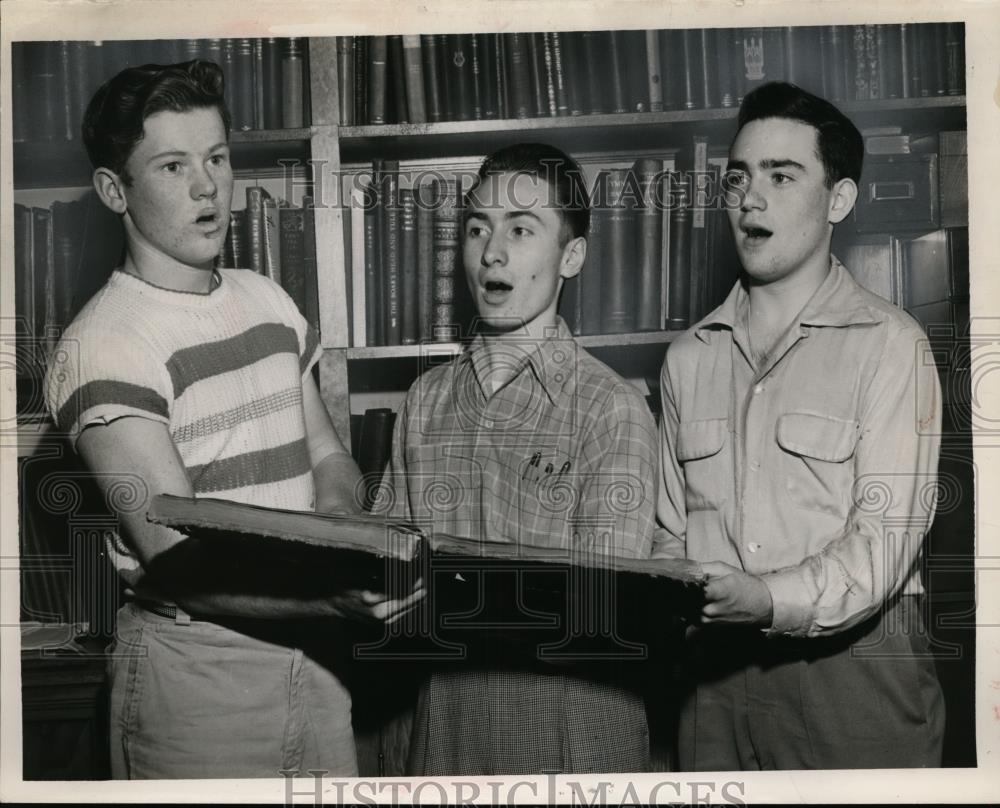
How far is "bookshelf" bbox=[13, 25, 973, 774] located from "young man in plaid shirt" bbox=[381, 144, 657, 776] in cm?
6

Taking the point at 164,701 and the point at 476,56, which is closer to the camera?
the point at 164,701

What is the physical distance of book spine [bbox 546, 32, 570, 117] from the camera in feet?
5.59

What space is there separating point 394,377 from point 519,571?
400 millimetres

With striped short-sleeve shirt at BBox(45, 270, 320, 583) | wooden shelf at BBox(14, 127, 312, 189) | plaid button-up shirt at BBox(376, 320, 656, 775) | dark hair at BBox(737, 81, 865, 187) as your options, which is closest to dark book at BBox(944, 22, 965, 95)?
dark hair at BBox(737, 81, 865, 187)

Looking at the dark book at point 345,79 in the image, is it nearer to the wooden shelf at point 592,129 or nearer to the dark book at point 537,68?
the wooden shelf at point 592,129

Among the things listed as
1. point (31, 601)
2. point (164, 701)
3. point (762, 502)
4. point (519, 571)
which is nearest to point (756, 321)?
point (762, 502)

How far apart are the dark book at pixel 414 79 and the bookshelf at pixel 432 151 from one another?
24mm

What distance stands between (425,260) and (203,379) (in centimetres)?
42

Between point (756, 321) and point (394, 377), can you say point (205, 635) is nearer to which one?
point (394, 377)

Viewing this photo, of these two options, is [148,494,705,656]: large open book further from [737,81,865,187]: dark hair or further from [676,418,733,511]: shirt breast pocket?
[737,81,865,187]: dark hair

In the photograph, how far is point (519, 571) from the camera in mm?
1587

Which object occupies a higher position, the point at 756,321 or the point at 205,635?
the point at 756,321

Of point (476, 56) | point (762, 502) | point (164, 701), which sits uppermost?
point (476, 56)

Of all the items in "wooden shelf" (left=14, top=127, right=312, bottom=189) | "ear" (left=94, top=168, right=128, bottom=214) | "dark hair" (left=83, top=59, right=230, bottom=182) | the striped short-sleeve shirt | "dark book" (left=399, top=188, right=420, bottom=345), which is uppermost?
"dark hair" (left=83, top=59, right=230, bottom=182)
